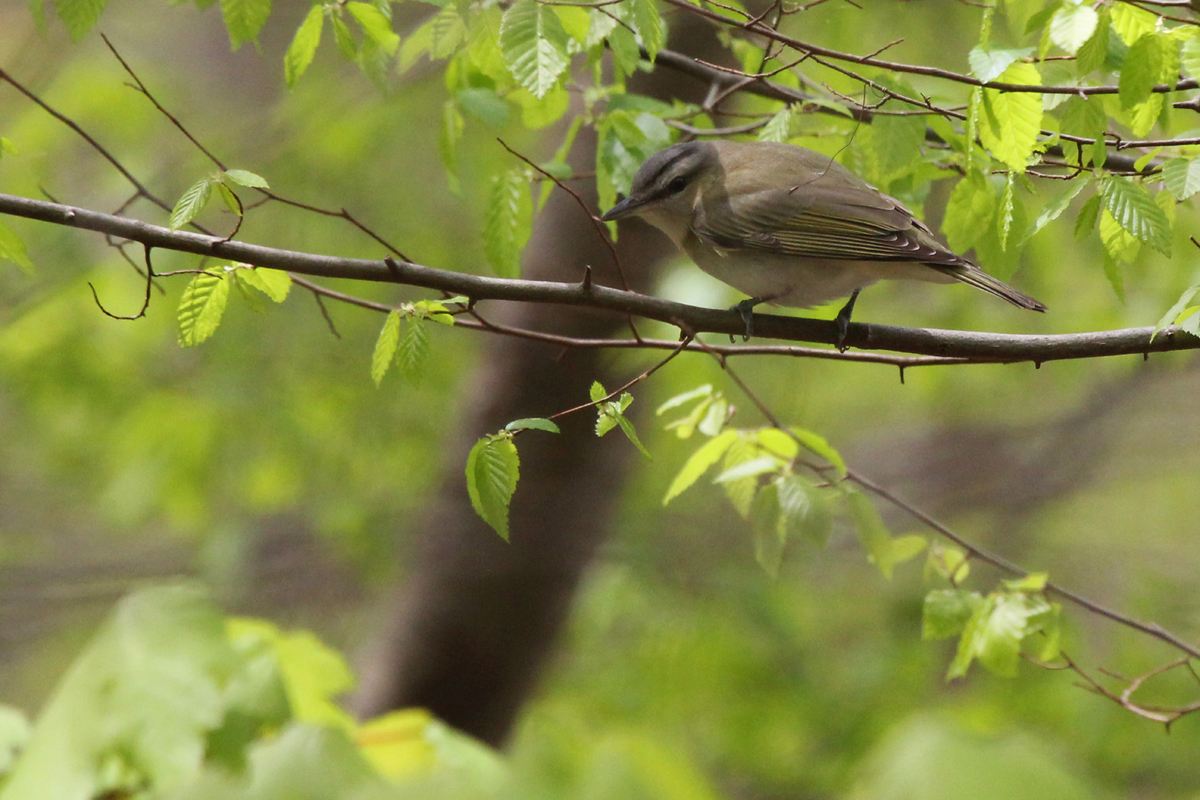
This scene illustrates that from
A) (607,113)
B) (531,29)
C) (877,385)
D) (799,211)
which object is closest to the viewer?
(531,29)

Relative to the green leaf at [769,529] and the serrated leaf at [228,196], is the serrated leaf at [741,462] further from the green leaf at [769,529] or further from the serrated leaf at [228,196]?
the serrated leaf at [228,196]

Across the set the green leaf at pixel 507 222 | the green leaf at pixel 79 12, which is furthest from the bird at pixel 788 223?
the green leaf at pixel 79 12

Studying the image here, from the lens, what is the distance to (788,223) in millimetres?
3115

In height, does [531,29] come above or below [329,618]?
above

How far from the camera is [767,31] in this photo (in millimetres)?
2182

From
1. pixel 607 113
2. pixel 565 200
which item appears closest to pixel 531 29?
pixel 607 113

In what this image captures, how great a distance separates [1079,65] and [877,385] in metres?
7.44

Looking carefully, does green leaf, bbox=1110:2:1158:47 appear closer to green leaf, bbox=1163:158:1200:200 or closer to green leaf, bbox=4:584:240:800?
green leaf, bbox=1163:158:1200:200

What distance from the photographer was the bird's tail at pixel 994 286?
279 cm

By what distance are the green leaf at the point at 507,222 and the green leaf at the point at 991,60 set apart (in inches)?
46.7

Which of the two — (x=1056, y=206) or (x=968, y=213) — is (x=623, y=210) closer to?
(x=968, y=213)

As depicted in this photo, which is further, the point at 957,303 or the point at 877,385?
the point at 877,385

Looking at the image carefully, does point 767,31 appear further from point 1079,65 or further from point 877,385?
point 877,385

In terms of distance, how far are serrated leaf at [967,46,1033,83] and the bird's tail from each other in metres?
0.93
